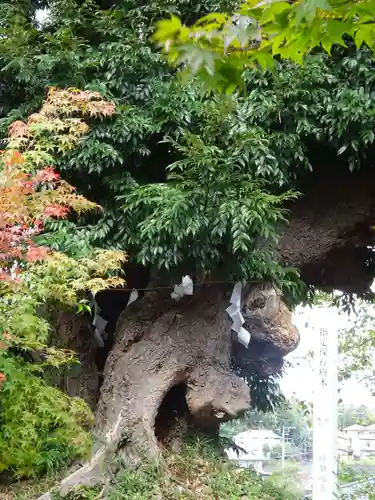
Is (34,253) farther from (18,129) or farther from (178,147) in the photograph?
(178,147)

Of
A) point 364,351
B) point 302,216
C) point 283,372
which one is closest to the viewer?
point 302,216

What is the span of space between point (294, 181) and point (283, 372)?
11.2 ft

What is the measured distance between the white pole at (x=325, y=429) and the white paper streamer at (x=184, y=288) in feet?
4.60

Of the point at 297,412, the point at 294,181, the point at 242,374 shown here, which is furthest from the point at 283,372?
the point at 294,181

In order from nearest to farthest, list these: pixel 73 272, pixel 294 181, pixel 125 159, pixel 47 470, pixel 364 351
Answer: pixel 73 272 < pixel 47 470 < pixel 125 159 < pixel 294 181 < pixel 364 351

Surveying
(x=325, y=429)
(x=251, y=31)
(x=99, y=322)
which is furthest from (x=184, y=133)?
(x=251, y=31)

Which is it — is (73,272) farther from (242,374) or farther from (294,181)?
(242,374)

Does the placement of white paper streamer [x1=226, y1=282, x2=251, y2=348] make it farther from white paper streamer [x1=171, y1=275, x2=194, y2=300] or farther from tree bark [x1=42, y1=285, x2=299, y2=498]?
white paper streamer [x1=171, y1=275, x2=194, y2=300]

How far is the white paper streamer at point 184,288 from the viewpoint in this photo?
523 centimetres

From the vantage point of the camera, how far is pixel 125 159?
Answer: 5.21m

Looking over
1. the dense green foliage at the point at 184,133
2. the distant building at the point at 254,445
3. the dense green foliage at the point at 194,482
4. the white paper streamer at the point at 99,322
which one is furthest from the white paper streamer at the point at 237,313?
the distant building at the point at 254,445

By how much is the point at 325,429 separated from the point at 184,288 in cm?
182

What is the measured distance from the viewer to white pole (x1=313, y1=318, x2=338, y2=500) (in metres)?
4.23

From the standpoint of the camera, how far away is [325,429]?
4273mm
